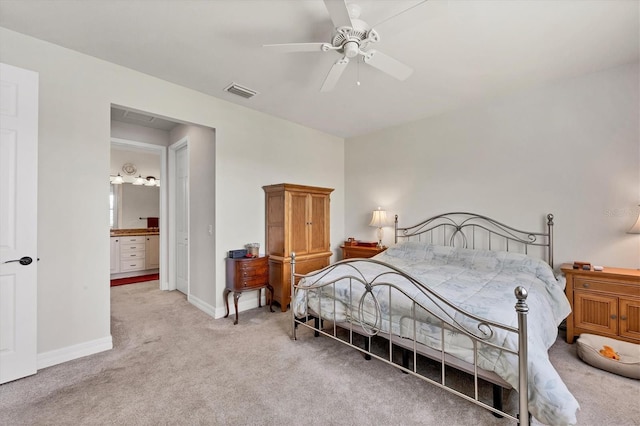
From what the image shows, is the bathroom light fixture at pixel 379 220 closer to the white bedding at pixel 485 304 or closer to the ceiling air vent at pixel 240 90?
the white bedding at pixel 485 304

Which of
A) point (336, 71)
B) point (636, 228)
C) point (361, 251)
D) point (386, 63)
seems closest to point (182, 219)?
point (361, 251)

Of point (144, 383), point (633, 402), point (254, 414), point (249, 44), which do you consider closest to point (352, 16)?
point (249, 44)

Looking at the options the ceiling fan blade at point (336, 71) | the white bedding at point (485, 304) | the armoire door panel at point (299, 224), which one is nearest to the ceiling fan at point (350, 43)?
the ceiling fan blade at point (336, 71)

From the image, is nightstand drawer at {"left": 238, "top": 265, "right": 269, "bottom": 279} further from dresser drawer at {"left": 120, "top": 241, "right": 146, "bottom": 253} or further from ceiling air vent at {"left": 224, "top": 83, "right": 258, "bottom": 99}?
dresser drawer at {"left": 120, "top": 241, "right": 146, "bottom": 253}

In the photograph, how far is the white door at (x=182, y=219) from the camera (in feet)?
14.8

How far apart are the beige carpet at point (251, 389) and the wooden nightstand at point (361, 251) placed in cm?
190

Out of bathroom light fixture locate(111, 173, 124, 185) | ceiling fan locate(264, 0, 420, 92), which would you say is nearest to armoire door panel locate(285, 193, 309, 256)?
ceiling fan locate(264, 0, 420, 92)

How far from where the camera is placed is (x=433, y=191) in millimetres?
4195

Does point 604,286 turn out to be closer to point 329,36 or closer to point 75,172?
point 329,36

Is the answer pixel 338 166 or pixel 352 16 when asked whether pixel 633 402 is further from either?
pixel 338 166

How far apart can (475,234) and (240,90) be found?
3.68 meters

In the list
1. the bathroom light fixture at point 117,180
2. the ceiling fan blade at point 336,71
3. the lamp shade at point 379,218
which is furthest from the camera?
the bathroom light fixture at point 117,180

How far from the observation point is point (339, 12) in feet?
5.72

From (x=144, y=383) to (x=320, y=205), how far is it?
3.08 meters
